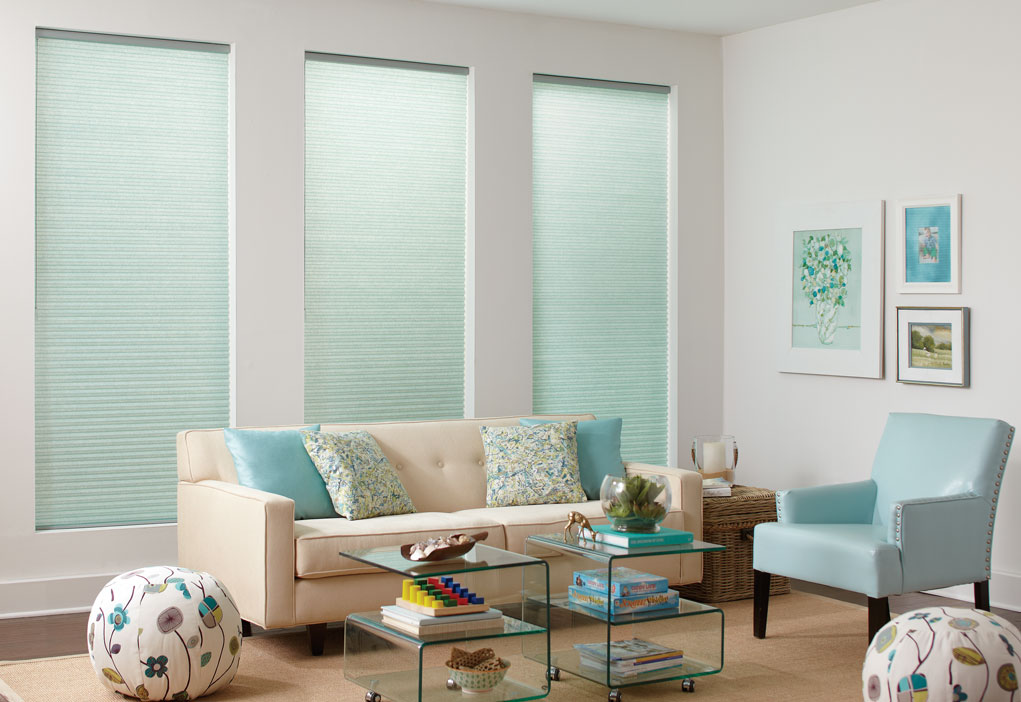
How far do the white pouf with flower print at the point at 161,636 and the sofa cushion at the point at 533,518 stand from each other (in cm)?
127

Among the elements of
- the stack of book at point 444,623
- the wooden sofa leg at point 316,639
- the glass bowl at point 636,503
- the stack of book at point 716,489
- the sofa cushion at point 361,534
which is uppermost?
the glass bowl at point 636,503

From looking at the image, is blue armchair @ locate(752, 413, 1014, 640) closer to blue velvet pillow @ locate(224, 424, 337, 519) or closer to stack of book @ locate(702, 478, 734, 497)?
stack of book @ locate(702, 478, 734, 497)

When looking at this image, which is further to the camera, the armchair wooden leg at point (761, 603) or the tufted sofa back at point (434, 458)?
the tufted sofa back at point (434, 458)

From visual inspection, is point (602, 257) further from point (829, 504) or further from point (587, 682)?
point (587, 682)

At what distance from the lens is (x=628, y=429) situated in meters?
6.25

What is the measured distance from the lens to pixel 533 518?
4559mm

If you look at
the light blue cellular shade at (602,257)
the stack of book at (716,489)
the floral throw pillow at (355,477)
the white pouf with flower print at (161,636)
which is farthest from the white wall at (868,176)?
the white pouf with flower print at (161,636)

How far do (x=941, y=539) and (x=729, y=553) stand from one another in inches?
44.9

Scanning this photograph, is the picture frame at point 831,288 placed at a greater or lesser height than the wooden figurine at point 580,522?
greater

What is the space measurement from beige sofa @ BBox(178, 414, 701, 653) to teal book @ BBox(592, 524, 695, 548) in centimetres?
34

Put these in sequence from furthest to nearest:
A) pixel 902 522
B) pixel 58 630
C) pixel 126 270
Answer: pixel 126 270 < pixel 58 630 < pixel 902 522

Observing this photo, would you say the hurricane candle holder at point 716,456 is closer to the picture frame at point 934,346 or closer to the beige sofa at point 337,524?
the beige sofa at point 337,524

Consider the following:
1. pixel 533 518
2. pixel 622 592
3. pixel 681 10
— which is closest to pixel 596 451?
pixel 533 518

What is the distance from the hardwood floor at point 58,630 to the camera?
4219 millimetres
